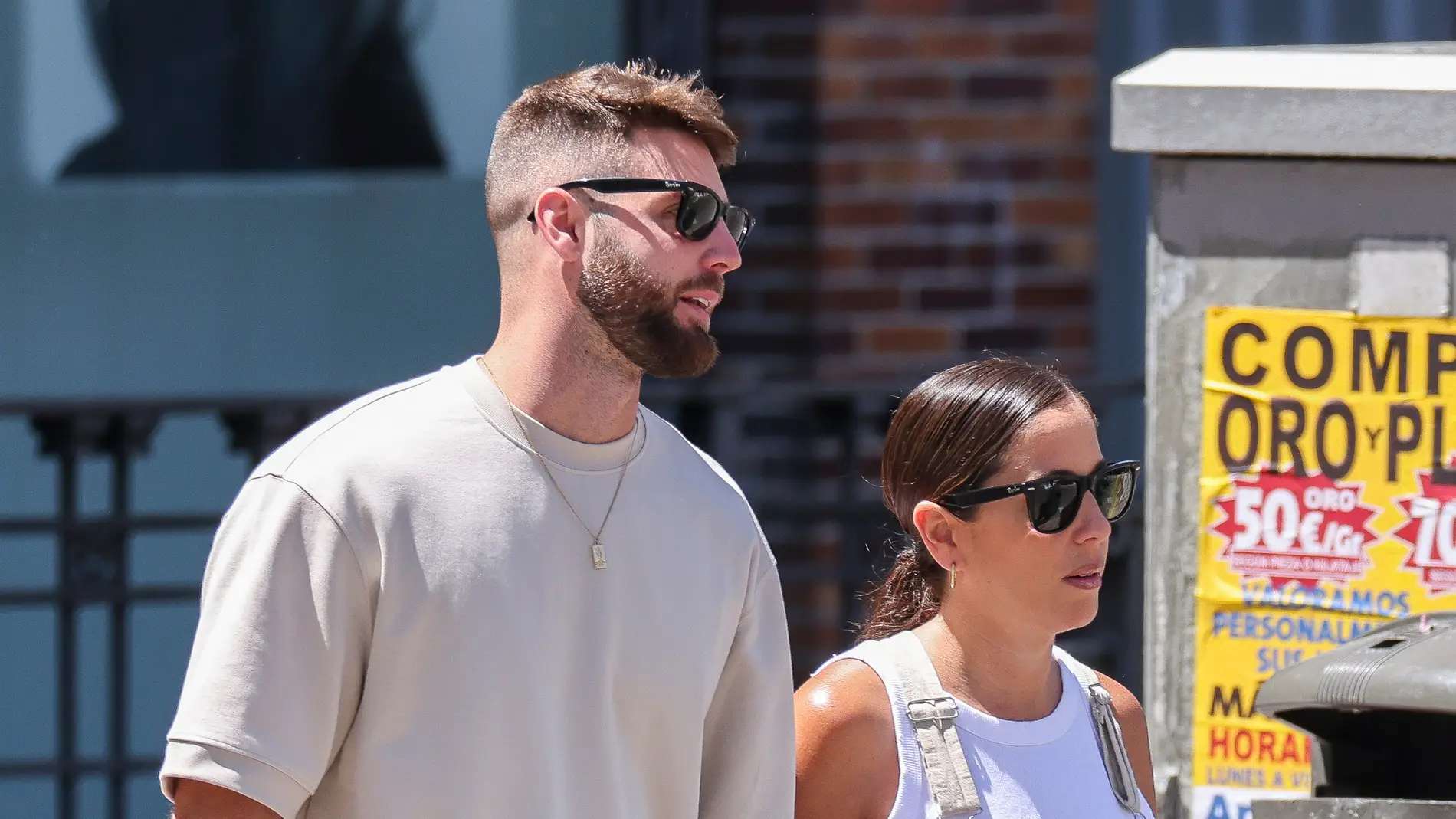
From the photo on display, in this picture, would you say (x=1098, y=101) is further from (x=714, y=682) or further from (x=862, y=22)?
(x=714, y=682)

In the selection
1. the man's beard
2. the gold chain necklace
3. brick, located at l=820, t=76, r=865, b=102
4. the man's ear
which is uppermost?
brick, located at l=820, t=76, r=865, b=102

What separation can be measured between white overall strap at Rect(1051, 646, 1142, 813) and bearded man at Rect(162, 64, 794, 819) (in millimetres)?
606

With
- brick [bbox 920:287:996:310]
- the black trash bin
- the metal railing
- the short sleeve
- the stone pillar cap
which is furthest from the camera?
brick [bbox 920:287:996:310]

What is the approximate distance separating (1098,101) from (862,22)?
63 centimetres

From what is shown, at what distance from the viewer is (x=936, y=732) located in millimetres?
2547

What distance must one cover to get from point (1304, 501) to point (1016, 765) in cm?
79

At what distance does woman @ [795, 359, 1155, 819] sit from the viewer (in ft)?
8.26

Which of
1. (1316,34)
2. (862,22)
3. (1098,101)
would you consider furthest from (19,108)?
(1316,34)

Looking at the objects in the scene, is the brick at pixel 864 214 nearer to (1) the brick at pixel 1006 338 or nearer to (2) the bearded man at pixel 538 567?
(1) the brick at pixel 1006 338

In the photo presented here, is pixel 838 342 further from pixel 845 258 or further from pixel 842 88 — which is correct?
pixel 842 88

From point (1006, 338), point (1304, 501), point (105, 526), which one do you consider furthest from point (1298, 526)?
point (105, 526)

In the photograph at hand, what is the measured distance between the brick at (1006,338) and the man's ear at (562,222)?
2.78 meters

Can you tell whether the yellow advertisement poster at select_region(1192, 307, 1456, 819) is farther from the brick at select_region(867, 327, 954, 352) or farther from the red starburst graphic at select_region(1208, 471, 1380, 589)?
the brick at select_region(867, 327, 954, 352)

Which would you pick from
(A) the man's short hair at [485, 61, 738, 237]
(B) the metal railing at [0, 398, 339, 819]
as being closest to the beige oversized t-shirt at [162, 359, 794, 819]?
(A) the man's short hair at [485, 61, 738, 237]
